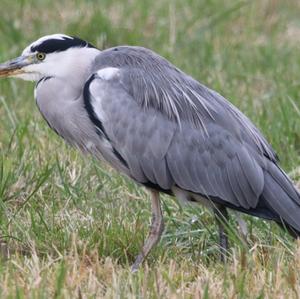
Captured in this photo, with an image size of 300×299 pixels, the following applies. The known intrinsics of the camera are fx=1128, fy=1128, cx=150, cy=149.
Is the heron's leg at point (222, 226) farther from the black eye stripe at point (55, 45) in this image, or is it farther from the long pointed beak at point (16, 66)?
the long pointed beak at point (16, 66)

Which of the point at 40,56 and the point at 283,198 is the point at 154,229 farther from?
the point at 40,56

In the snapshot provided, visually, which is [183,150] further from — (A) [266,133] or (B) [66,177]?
(A) [266,133]

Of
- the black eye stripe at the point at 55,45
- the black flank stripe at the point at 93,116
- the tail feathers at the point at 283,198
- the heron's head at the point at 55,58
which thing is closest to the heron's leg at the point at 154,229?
the black flank stripe at the point at 93,116

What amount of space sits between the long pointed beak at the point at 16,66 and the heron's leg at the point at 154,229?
0.94m

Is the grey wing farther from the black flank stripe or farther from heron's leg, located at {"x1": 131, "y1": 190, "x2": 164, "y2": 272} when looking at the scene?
heron's leg, located at {"x1": 131, "y1": 190, "x2": 164, "y2": 272}

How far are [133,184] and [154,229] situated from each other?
81cm

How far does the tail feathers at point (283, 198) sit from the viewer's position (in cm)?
550

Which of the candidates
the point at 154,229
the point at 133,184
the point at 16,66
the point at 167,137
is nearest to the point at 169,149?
the point at 167,137

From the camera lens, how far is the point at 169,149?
562 cm

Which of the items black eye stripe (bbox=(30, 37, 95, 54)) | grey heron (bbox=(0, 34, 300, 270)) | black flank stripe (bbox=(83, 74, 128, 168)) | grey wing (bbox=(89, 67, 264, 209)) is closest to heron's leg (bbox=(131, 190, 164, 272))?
grey heron (bbox=(0, 34, 300, 270))

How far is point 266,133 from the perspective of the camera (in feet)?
23.0

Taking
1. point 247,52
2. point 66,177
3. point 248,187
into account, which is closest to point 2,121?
point 66,177

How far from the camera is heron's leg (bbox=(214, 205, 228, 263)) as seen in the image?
538cm

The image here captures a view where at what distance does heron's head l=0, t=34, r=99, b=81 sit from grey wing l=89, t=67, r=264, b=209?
21 cm
